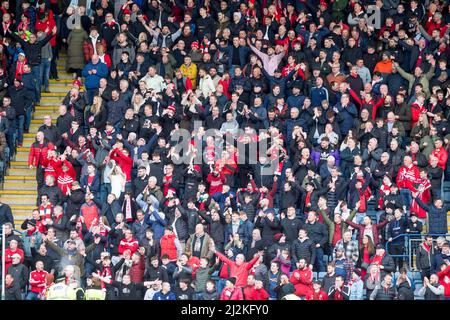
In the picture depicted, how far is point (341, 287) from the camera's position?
97.6ft

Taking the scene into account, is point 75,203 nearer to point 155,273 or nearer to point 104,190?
point 104,190

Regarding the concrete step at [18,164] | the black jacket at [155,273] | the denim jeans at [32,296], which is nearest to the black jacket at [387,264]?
the black jacket at [155,273]

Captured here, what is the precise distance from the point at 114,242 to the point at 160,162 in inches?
92.0

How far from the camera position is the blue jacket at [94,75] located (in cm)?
3509

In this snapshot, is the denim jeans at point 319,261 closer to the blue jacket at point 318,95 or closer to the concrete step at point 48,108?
the blue jacket at point 318,95

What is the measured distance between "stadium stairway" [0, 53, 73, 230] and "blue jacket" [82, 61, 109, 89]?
4.15 ft

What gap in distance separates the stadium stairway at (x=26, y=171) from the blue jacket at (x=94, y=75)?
1266mm

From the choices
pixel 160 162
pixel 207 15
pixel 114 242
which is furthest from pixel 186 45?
pixel 114 242

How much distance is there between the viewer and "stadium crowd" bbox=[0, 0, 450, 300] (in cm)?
3028

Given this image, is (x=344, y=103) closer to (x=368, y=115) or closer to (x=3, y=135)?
(x=368, y=115)

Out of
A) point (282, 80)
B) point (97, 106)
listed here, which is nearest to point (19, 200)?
point (97, 106)

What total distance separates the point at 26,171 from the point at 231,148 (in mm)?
4810

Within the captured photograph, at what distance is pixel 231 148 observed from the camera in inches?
1294
